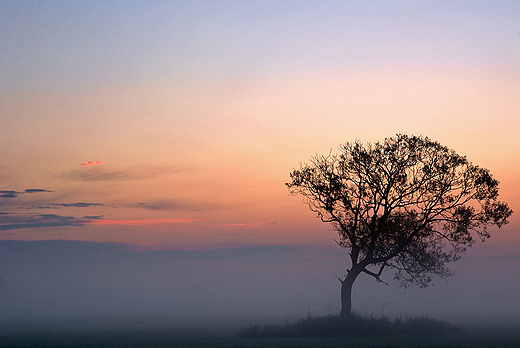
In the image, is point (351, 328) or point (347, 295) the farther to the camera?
point (347, 295)

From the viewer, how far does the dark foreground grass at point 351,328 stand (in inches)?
1760

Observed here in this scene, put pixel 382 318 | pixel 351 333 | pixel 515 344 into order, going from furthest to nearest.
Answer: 1. pixel 382 318
2. pixel 351 333
3. pixel 515 344

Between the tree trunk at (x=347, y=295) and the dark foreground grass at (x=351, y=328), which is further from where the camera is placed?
the tree trunk at (x=347, y=295)

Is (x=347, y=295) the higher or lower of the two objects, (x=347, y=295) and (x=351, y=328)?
the higher

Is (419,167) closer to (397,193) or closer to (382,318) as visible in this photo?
(397,193)

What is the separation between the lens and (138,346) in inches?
1346

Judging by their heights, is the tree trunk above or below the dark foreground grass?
above

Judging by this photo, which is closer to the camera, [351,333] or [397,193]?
[351,333]

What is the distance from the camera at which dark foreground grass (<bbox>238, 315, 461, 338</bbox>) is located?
147 ft

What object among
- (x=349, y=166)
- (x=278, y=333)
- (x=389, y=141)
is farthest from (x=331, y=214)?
(x=278, y=333)

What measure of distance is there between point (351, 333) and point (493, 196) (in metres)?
17.0

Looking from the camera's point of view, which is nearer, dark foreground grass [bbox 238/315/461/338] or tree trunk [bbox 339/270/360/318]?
dark foreground grass [bbox 238/315/461/338]

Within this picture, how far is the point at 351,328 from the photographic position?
4528 centimetres

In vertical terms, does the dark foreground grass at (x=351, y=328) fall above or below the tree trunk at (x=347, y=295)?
below
